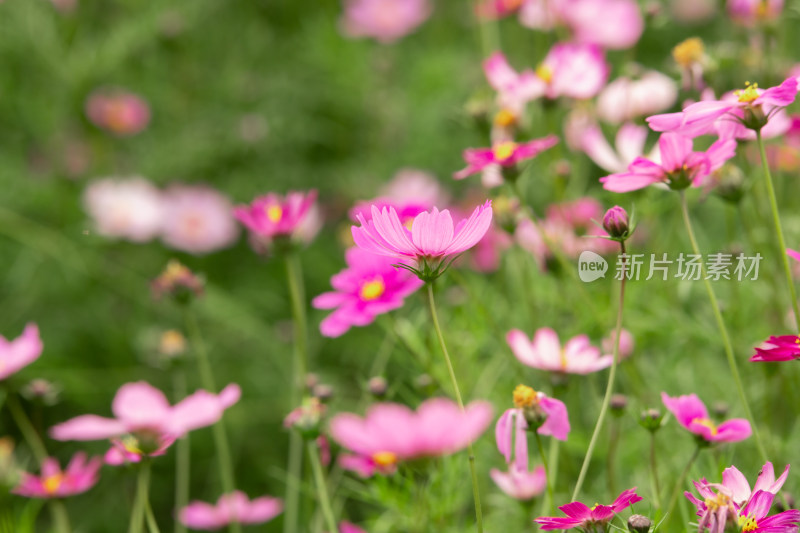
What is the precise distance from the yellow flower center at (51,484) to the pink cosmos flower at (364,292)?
215mm

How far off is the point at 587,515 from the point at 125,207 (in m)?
1.04

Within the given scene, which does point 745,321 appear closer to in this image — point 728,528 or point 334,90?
point 728,528

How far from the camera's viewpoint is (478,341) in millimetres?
708

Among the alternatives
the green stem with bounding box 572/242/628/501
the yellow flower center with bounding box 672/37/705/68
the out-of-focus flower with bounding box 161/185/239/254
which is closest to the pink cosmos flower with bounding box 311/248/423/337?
the green stem with bounding box 572/242/628/501

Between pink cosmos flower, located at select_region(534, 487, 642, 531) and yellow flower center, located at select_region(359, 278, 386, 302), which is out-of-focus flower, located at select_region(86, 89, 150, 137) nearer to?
yellow flower center, located at select_region(359, 278, 386, 302)

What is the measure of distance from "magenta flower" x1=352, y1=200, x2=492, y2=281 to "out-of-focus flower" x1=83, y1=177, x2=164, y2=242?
34.7 inches

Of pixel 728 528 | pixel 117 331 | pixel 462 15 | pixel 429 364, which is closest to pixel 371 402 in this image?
pixel 429 364

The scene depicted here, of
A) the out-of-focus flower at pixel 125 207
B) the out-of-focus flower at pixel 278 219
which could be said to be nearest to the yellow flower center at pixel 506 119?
the out-of-focus flower at pixel 278 219

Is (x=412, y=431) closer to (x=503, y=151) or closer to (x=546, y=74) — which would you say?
(x=503, y=151)

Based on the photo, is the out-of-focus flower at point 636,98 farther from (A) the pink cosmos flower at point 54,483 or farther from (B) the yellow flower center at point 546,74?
(A) the pink cosmos flower at point 54,483

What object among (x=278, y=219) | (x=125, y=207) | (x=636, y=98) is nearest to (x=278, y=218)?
(x=278, y=219)

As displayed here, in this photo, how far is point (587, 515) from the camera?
0.33 m

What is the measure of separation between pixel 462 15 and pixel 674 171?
1420 millimetres

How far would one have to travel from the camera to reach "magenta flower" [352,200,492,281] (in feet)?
1.14
